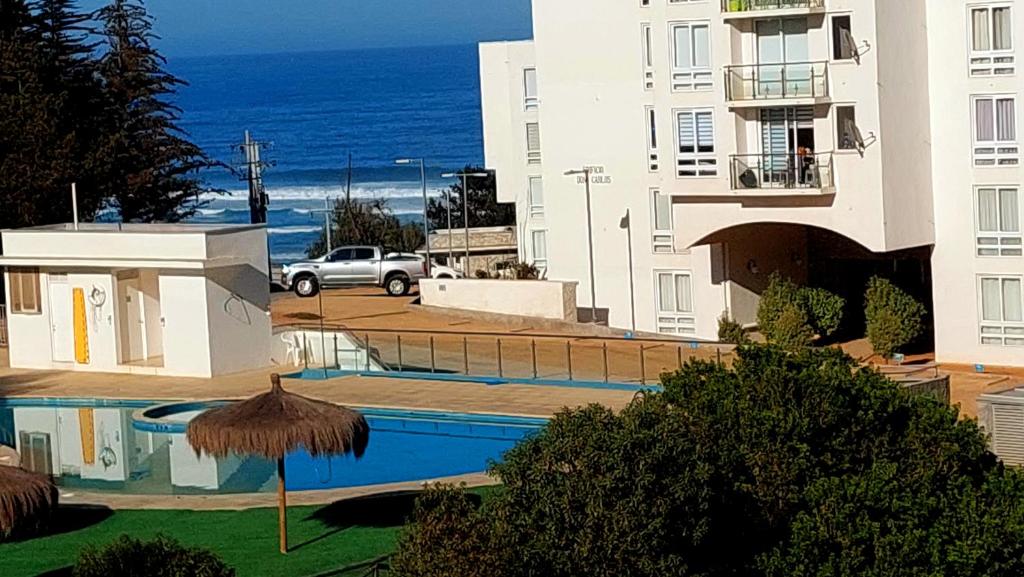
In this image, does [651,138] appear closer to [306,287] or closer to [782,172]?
[782,172]

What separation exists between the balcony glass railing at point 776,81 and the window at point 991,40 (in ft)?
10.2

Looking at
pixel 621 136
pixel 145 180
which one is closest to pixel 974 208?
pixel 621 136

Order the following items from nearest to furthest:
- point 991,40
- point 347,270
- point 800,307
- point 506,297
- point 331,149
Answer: point 991,40 < point 800,307 < point 506,297 < point 347,270 < point 331,149

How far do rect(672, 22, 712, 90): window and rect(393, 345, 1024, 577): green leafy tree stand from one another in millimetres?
18937

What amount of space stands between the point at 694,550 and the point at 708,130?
24.2 m

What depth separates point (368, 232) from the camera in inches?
2662

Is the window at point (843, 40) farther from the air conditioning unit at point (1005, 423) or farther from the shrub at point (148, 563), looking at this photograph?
the shrub at point (148, 563)

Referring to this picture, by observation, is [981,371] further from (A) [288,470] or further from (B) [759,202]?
(A) [288,470]

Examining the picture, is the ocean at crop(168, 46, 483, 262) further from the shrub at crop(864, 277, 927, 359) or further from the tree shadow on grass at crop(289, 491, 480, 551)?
the tree shadow on grass at crop(289, 491, 480, 551)

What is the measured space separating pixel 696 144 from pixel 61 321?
14105 millimetres

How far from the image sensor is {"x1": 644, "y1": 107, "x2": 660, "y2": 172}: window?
40.9 meters

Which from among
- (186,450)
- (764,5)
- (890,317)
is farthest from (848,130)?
(186,450)

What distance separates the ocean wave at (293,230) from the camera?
109812 millimetres

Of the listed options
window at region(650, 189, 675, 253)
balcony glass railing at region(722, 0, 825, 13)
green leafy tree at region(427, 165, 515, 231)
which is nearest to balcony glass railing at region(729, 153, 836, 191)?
balcony glass railing at region(722, 0, 825, 13)
